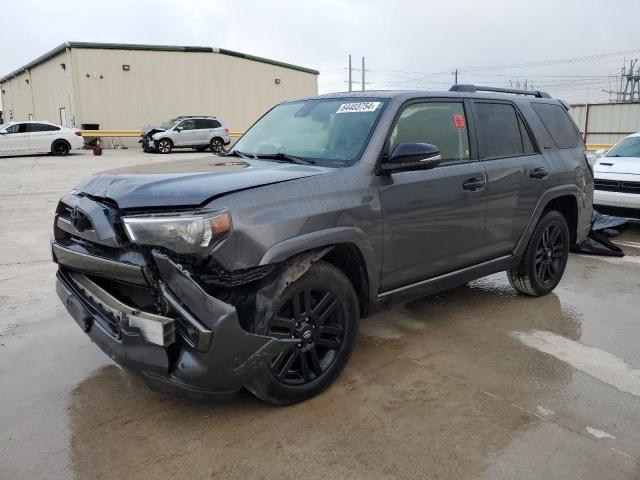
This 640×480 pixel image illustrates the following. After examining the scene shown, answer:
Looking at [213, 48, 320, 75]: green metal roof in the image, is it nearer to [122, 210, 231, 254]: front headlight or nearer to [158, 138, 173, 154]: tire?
[158, 138, 173, 154]: tire

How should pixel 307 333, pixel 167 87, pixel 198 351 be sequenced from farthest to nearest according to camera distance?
pixel 167 87 < pixel 307 333 < pixel 198 351

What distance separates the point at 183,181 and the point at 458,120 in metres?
2.29

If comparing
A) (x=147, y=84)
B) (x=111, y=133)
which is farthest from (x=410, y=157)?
(x=147, y=84)

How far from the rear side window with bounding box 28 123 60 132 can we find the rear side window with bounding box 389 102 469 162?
22.9 metres

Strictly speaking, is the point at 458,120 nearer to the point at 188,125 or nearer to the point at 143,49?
the point at 188,125

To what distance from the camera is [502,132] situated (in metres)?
4.73

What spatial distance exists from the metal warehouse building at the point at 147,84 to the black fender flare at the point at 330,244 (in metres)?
29.9

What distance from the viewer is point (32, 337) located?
172 inches

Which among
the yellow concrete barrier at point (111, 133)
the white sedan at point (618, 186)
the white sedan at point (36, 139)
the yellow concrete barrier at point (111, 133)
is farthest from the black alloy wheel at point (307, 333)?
the yellow concrete barrier at point (111, 133)

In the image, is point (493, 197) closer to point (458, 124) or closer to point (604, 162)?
point (458, 124)

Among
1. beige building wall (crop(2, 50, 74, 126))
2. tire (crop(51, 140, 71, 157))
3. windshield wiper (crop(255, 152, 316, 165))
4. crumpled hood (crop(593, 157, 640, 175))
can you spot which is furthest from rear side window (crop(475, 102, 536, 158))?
beige building wall (crop(2, 50, 74, 126))

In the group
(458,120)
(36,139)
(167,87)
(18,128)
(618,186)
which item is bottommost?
(618,186)

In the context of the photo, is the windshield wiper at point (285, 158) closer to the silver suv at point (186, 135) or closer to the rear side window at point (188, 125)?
the silver suv at point (186, 135)

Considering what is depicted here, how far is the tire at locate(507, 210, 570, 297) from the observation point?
5066 mm
